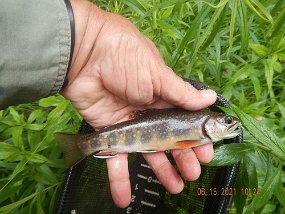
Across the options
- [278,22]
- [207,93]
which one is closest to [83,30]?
[207,93]

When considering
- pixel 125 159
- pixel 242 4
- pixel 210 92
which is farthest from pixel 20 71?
pixel 242 4

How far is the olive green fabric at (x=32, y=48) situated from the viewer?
4.78 ft

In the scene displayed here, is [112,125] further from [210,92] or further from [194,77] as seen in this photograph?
[194,77]

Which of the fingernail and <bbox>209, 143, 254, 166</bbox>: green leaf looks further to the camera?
the fingernail

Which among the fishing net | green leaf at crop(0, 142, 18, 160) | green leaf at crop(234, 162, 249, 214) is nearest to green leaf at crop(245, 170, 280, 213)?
green leaf at crop(234, 162, 249, 214)

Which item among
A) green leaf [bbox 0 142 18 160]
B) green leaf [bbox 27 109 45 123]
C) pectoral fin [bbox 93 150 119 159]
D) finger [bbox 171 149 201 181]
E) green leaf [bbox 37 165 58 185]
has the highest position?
finger [bbox 171 149 201 181]

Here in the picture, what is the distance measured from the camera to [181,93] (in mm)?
1662

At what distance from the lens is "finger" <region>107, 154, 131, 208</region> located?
1722 millimetres

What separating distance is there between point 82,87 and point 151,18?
2.06 feet

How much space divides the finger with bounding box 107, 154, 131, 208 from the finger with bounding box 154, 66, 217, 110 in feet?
1.26

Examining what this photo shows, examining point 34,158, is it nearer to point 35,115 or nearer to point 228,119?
point 35,115

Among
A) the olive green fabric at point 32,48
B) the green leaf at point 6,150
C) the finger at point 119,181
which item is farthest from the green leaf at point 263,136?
the green leaf at point 6,150
